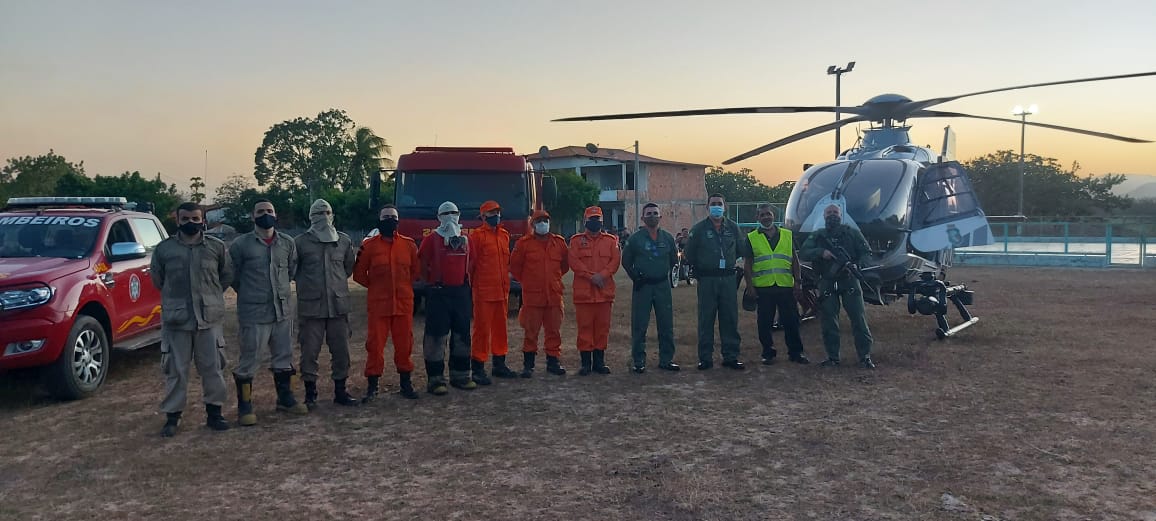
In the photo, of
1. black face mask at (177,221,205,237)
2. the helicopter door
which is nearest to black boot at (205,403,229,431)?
black face mask at (177,221,205,237)

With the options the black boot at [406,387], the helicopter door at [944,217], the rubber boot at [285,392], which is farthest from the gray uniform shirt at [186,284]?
the helicopter door at [944,217]

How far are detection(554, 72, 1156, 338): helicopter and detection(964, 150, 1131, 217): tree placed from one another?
149ft

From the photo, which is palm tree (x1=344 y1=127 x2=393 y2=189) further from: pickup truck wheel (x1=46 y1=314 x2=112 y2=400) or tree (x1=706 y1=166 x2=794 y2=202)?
pickup truck wheel (x1=46 y1=314 x2=112 y2=400)

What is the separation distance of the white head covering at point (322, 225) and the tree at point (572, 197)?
112 ft

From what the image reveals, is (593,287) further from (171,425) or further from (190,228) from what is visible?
(171,425)

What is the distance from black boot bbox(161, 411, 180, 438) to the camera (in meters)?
5.64

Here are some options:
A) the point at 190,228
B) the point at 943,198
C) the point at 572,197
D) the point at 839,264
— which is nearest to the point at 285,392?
the point at 190,228

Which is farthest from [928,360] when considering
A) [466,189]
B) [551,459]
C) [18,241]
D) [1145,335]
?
[18,241]

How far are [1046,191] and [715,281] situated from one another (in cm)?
5205

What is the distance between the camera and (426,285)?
276 inches

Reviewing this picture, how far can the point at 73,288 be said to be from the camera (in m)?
6.55

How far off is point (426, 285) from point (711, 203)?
3134mm

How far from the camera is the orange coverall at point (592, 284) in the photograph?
7707 mm

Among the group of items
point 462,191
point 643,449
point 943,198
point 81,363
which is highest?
point 462,191
